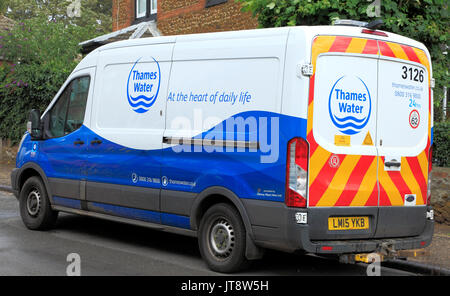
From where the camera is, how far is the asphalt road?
7.29 meters

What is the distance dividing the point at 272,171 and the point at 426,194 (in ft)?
6.45

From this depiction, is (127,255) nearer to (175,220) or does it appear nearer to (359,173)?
(175,220)

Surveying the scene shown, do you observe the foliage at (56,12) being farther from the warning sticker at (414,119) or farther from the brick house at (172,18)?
the warning sticker at (414,119)

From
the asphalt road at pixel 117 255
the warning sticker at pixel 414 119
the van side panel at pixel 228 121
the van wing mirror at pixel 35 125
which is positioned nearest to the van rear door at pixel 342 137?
the van side panel at pixel 228 121

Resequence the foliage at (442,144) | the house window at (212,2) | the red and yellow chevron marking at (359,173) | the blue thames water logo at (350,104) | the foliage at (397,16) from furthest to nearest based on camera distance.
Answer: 1. the house window at (212,2)
2. the foliage at (442,144)
3. the foliage at (397,16)
4. the blue thames water logo at (350,104)
5. the red and yellow chevron marking at (359,173)

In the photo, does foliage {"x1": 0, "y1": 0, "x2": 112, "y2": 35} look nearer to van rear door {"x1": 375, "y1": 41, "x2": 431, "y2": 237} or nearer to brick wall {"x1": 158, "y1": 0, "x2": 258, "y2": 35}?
brick wall {"x1": 158, "y1": 0, "x2": 258, "y2": 35}

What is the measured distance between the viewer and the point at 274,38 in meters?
6.89

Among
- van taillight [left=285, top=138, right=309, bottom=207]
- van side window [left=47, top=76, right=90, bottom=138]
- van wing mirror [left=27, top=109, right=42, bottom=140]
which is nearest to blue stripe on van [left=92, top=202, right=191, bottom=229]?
van side window [left=47, top=76, right=90, bottom=138]

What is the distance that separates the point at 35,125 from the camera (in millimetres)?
9836

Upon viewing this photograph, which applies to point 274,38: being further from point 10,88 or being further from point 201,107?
point 10,88

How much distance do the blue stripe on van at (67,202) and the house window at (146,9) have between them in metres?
12.7

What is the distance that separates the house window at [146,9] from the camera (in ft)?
70.4

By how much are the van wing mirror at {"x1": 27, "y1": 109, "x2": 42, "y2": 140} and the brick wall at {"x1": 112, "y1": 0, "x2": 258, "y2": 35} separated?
25.3 feet
